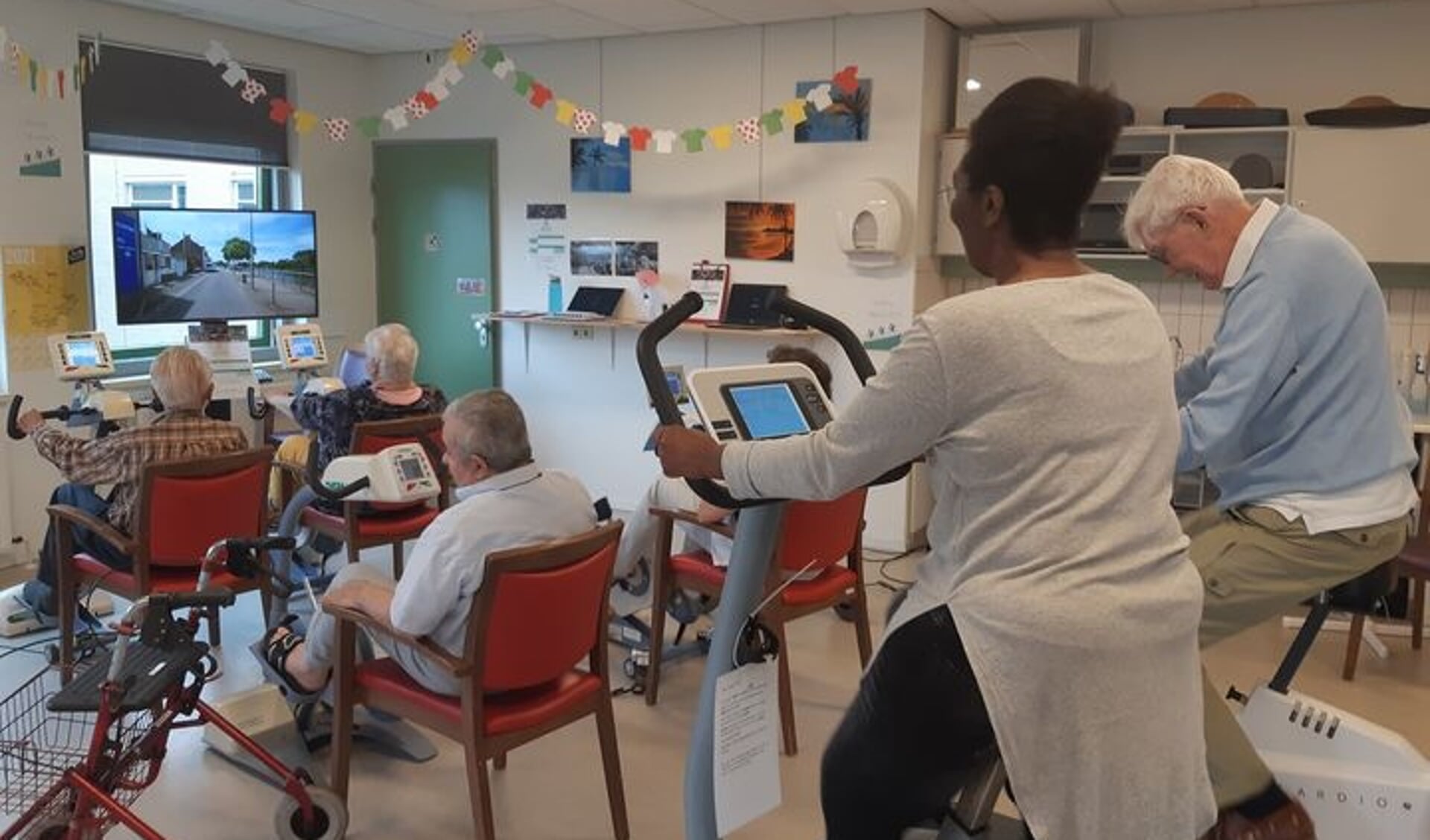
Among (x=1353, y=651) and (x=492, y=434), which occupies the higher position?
(x=492, y=434)

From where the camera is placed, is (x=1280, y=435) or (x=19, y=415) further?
(x=19, y=415)

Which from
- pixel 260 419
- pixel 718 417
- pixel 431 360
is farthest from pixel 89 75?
pixel 718 417

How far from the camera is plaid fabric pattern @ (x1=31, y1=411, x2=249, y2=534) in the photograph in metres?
3.71

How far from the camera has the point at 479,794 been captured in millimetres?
2574

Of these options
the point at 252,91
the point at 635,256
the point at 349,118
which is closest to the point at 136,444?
the point at 252,91

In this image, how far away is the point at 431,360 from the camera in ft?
23.5

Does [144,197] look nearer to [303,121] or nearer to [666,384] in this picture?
[303,121]

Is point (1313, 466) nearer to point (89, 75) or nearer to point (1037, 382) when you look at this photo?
point (1037, 382)

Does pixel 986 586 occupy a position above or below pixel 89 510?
above

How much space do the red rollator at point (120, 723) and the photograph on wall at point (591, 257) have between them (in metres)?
4.09

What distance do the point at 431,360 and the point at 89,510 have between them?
3348 millimetres

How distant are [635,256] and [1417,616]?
3.97 metres

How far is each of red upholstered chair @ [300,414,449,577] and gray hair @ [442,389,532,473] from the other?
1.27 m

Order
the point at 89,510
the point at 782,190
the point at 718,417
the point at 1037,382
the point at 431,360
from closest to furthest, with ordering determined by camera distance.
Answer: the point at 1037,382
the point at 718,417
the point at 89,510
the point at 782,190
the point at 431,360
